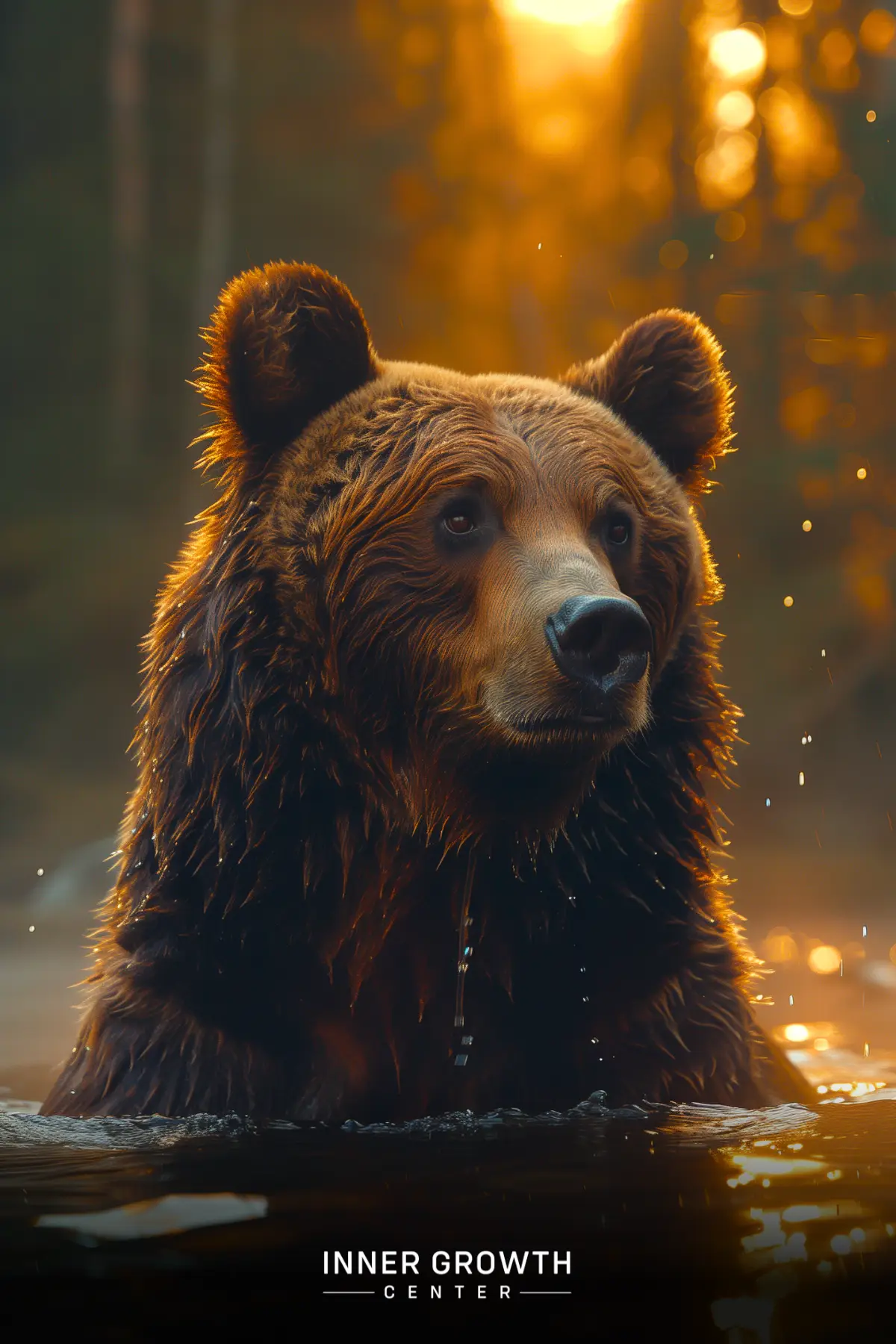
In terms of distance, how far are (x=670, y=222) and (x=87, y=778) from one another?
5.44 metres

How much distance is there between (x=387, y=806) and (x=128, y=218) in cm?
813

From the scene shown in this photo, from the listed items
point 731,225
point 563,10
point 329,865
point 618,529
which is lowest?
point 329,865

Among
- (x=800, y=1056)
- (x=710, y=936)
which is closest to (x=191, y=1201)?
(x=710, y=936)

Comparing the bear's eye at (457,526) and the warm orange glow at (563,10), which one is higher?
the warm orange glow at (563,10)

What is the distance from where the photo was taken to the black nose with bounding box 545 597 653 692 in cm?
285

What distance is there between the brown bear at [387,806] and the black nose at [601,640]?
8.6 inches

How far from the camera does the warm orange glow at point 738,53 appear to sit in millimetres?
9070

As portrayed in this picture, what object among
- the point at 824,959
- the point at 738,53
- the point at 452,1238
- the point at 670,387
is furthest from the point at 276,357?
the point at 738,53

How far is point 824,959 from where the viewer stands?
8609 mm

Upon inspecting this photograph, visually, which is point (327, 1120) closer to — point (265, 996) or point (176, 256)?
point (265, 996)

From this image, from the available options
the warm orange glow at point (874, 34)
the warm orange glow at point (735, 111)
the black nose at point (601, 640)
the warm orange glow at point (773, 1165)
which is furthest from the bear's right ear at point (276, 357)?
the warm orange glow at point (735, 111)

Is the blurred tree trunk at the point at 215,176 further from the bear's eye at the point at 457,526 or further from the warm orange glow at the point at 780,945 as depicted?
the bear's eye at the point at 457,526

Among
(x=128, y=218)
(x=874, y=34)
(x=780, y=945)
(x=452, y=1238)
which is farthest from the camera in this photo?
(x=128, y=218)

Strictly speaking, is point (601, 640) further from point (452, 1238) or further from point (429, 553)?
point (452, 1238)
